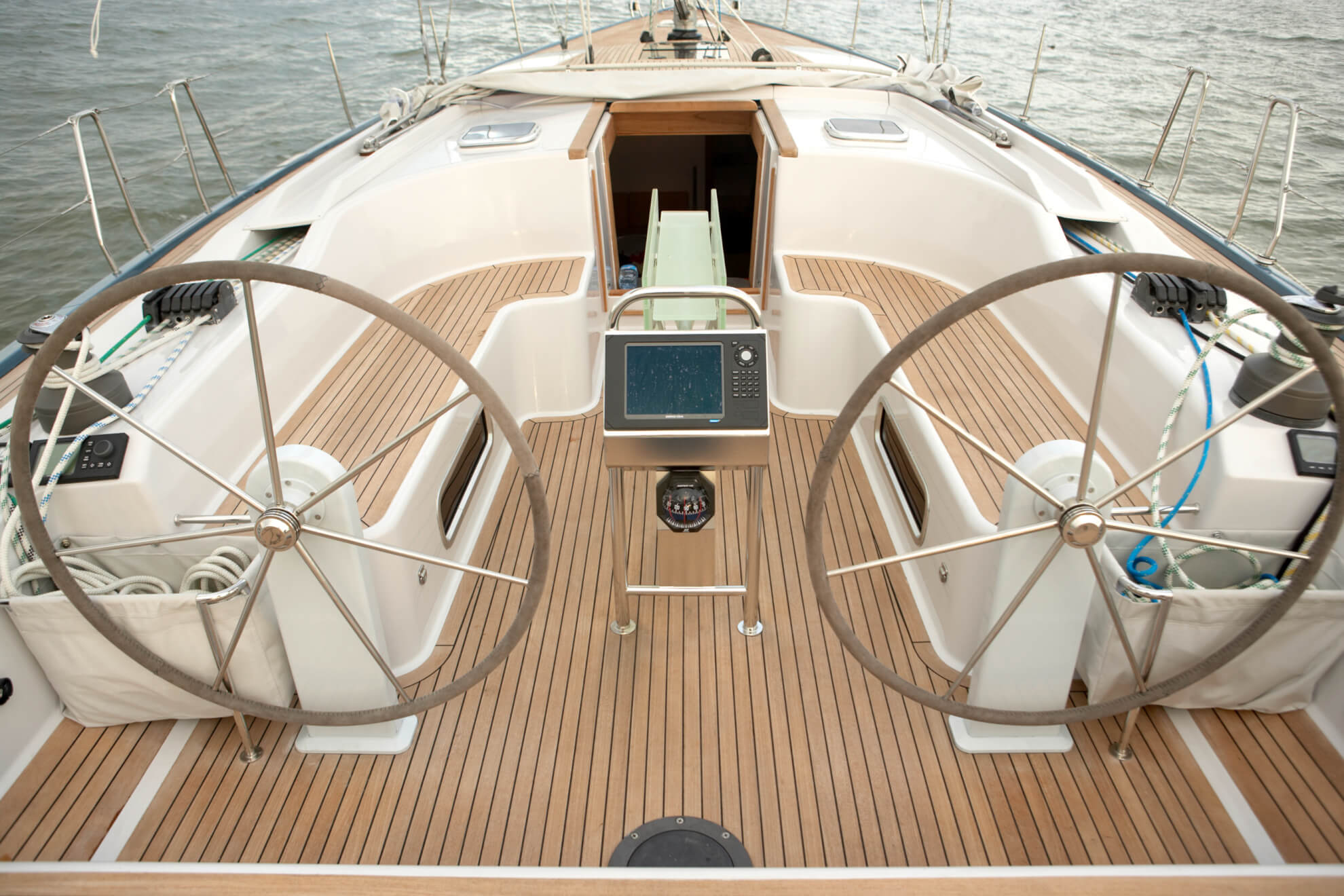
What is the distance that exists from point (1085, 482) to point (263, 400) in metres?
1.08

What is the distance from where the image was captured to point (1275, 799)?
1497 millimetres

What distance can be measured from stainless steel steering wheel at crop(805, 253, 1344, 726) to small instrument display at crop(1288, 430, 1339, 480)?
16.9 inches

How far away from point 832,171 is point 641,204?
144cm

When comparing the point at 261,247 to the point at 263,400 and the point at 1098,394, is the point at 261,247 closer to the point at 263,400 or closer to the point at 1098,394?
the point at 263,400

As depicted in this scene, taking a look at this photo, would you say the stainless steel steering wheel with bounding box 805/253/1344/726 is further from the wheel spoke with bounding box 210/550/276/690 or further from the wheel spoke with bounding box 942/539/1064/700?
the wheel spoke with bounding box 210/550/276/690

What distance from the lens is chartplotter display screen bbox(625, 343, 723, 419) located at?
153cm

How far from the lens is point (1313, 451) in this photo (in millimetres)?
1506

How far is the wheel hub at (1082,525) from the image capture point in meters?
1.12

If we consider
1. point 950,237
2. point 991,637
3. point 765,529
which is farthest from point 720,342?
point 950,237

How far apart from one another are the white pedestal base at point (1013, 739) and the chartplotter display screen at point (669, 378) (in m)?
0.81

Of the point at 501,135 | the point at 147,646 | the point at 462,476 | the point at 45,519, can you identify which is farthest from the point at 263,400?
the point at 501,135

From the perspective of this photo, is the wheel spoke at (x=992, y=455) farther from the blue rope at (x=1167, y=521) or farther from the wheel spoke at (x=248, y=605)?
the wheel spoke at (x=248, y=605)

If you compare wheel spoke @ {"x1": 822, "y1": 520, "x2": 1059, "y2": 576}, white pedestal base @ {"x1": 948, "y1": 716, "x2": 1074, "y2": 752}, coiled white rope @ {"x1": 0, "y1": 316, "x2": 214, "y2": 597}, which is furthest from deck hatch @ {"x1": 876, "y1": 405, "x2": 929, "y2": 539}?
coiled white rope @ {"x1": 0, "y1": 316, "x2": 214, "y2": 597}

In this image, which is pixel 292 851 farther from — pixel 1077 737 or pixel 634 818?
pixel 1077 737
